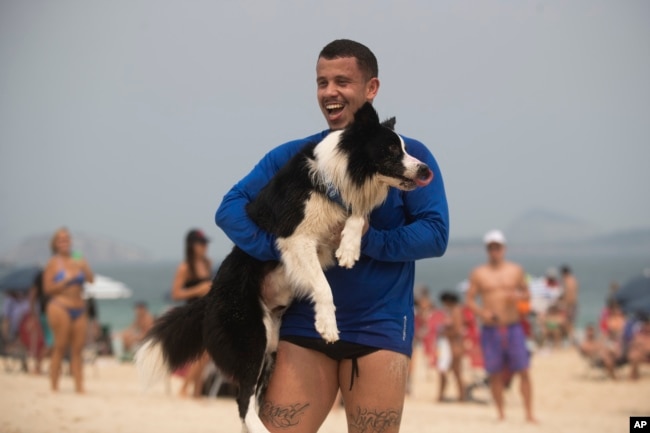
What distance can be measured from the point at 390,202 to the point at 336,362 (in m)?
0.71

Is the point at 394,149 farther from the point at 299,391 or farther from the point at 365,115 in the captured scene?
the point at 299,391

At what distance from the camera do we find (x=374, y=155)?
3.58 meters

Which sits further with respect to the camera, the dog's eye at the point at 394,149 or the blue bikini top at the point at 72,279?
the blue bikini top at the point at 72,279

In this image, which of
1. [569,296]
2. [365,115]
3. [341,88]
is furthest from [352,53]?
Result: [569,296]

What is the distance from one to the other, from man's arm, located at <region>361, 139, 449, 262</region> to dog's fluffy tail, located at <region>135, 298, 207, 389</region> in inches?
37.7

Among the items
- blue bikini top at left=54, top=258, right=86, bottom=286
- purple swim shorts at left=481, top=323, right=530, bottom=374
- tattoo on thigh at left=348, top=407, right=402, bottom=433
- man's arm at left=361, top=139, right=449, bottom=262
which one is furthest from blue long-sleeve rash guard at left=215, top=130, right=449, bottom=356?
blue bikini top at left=54, top=258, right=86, bottom=286

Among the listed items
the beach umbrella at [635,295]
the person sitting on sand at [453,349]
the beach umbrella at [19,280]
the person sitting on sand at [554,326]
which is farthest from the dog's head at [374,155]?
the person sitting on sand at [554,326]

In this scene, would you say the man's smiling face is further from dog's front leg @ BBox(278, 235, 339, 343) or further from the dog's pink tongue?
dog's front leg @ BBox(278, 235, 339, 343)

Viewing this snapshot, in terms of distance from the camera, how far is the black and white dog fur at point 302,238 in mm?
3543

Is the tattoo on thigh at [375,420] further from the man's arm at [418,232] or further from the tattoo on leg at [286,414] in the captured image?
the man's arm at [418,232]

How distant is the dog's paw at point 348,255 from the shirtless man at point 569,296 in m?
21.0

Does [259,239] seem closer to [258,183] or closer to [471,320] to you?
[258,183]

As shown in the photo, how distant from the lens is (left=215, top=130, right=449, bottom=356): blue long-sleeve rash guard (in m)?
3.46

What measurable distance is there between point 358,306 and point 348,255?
264 millimetres
